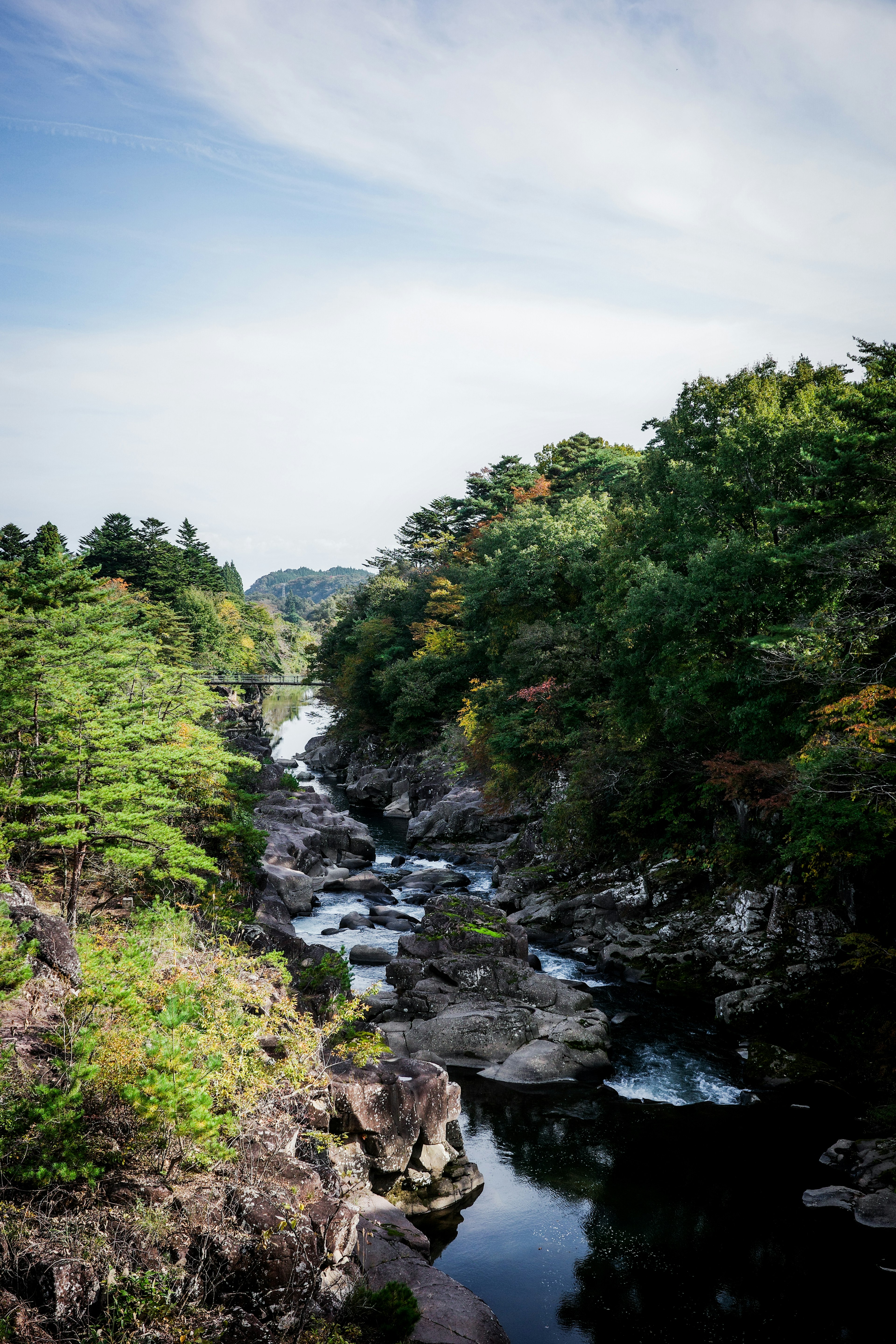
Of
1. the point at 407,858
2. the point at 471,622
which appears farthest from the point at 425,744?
the point at 407,858

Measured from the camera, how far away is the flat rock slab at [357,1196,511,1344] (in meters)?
9.80

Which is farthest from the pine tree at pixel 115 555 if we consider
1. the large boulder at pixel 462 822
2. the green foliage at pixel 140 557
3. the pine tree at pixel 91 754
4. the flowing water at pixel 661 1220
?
the flowing water at pixel 661 1220

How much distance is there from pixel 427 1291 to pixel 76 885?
1036 centimetres

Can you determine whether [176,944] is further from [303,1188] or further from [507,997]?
[507,997]

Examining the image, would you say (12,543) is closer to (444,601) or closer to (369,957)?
(444,601)

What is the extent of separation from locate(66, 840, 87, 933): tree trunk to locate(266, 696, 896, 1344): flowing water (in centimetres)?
875

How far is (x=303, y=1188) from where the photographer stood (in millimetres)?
9734

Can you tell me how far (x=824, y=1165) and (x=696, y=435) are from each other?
2106 centimetres

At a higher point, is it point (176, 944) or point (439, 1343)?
point (176, 944)

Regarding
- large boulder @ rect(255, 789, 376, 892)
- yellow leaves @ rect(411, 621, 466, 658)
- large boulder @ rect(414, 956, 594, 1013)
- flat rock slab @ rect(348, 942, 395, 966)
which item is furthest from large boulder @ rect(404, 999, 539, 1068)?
yellow leaves @ rect(411, 621, 466, 658)

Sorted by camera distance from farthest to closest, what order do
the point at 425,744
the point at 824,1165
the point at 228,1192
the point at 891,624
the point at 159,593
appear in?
the point at 159,593 → the point at 425,744 → the point at 891,624 → the point at 824,1165 → the point at 228,1192

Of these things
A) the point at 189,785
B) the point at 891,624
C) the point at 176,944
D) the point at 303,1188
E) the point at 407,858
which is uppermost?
the point at 891,624

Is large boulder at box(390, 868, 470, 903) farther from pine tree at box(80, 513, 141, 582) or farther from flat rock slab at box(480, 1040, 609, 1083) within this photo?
pine tree at box(80, 513, 141, 582)

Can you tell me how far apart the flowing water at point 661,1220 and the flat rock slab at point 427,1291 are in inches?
40.3
